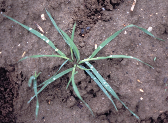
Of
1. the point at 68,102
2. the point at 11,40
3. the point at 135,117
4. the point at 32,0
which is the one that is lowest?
the point at 135,117

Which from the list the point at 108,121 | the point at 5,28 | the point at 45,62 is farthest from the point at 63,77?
the point at 5,28

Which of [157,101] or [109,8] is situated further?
[109,8]

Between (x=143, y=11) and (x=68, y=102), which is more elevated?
(x=143, y=11)

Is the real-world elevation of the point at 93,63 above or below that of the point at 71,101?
above

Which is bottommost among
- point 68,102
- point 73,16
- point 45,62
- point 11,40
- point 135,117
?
point 135,117

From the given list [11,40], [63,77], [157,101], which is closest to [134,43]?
[157,101]

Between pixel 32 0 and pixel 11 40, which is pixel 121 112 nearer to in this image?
pixel 11 40

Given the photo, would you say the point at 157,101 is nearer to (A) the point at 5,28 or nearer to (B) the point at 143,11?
(B) the point at 143,11
